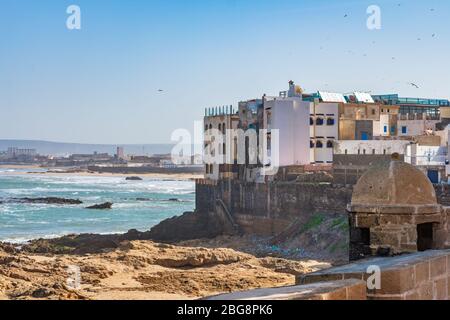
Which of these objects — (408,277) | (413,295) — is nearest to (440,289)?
(413,295)

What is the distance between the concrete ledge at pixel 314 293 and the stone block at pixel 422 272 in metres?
1.18

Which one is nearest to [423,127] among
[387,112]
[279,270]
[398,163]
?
[387,112]

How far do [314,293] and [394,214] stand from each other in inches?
198

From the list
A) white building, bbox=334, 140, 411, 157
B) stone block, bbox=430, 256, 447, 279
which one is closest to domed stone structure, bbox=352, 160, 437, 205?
stone block, bbox=430, 256, 447, 279

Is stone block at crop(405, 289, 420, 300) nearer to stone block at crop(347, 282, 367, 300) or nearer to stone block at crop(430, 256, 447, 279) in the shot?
stone block at crop(430, 256, 447, 279)

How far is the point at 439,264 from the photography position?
8453 mm

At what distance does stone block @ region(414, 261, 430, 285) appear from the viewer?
7.81m

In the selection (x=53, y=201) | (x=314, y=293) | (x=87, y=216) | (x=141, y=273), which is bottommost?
(x=87, y=216)

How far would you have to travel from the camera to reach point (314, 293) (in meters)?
6.17

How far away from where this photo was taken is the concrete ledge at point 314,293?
6.07 meters

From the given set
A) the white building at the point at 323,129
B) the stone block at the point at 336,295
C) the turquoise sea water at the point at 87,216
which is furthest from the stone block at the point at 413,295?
the white building at the point at 323,129

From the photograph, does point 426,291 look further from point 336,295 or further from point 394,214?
point 394,214

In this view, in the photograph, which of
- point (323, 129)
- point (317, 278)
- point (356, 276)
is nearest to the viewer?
point (356, 276)

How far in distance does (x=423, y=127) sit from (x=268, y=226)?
17869mm
